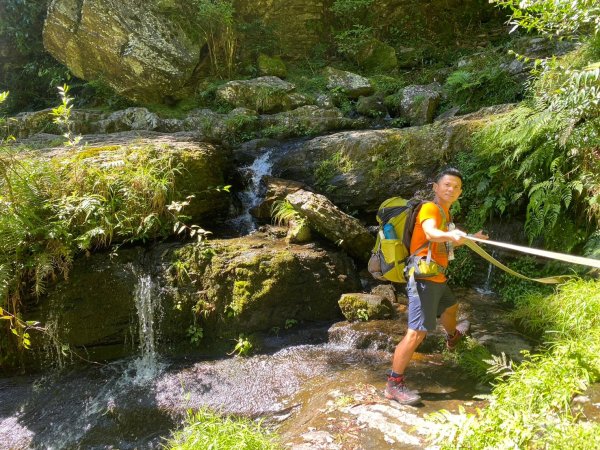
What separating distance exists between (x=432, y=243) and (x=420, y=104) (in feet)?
24.9

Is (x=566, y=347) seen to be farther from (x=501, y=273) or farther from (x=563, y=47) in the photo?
(x=563, y=47)

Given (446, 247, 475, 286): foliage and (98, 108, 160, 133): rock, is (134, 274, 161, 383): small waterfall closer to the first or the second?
(446, 247, 475, 286): foliage

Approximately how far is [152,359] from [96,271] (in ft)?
4.62

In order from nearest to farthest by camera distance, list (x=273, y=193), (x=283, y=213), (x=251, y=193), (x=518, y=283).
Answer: (x=518, y=283), (x=283, y=213), (x=273, y=193), (x=251, y=193)

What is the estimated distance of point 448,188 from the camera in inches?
144

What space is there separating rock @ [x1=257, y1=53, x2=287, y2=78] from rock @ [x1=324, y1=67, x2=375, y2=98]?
1.65m

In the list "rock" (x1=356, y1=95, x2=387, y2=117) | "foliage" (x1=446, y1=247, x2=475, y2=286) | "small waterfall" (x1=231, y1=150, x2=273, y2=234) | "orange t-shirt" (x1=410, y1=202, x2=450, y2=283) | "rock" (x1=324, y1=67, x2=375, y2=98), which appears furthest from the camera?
"rock" (x1=324, y1=67, x2=375, y2=98)

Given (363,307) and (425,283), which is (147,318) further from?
(425,283)

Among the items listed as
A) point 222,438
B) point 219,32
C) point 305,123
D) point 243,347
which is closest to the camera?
point 222,438

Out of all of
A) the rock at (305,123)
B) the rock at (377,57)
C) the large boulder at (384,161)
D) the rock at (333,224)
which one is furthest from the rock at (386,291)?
the rock at (377,57)

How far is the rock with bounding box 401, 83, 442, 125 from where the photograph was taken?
33.1 ft

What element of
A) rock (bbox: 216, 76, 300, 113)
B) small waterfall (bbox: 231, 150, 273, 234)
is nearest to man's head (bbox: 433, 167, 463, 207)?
small waterfall (bbox: 231, 150, 273, 234)

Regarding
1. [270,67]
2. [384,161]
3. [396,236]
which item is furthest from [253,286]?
[270,67]

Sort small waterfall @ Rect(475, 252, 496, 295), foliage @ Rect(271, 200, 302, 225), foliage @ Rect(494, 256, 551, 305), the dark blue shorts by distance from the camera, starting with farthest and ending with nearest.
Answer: foliage @ Rect(271, 200, 302, 225)
small waterfall @ Rect(475, 252, 496, 295)
foliage @ Rect(494, 256, 551, 305)
the dark blue shorts
